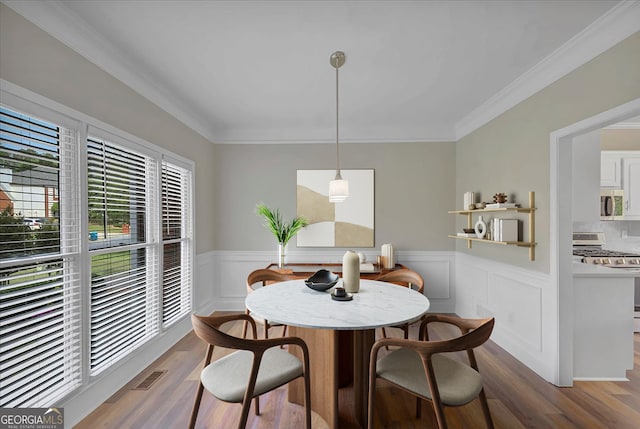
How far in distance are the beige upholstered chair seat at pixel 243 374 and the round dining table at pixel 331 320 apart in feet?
0.75

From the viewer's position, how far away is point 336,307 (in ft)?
5.72

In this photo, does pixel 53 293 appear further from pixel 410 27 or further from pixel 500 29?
pixel 500 29

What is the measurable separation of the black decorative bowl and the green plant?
1.40 meters

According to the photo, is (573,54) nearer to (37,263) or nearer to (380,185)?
(380,185)

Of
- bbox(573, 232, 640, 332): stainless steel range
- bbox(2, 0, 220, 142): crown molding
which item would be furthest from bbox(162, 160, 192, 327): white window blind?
bbox(573, 232, 640, 332): stainless steel range

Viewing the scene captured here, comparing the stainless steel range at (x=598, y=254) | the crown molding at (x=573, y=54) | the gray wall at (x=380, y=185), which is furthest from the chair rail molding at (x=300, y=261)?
the crown molding at (x=573, y=54)

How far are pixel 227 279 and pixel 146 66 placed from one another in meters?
2.76

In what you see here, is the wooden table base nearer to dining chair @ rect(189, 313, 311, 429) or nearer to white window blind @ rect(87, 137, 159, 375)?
dining chair @ rect(189, 313, 311, 429)

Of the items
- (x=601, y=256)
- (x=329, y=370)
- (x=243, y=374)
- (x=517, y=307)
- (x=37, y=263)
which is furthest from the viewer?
(x=601, y=256)

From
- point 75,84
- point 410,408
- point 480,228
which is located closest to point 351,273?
point 410,408

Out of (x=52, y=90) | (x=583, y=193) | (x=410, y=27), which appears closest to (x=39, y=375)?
(x=52, y=90)

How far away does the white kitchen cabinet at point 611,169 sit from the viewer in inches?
151

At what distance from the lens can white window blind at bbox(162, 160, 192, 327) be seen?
2982 millimetres

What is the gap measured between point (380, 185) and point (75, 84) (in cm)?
330
